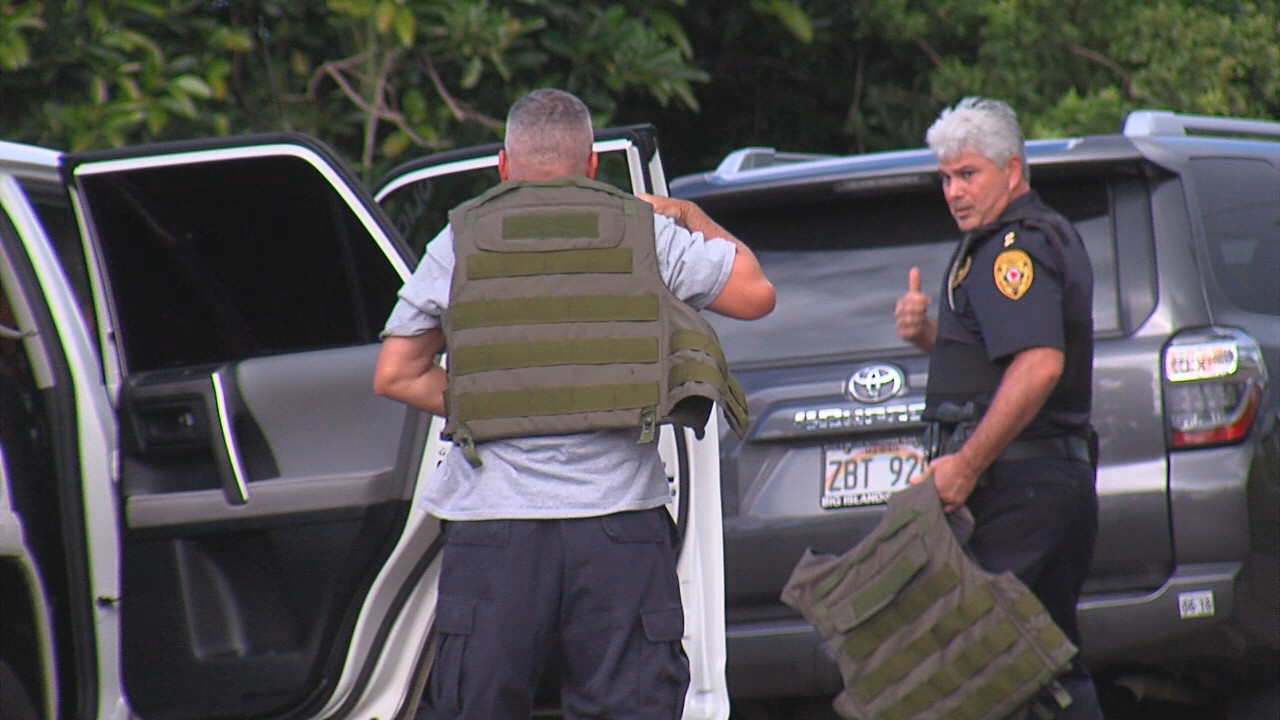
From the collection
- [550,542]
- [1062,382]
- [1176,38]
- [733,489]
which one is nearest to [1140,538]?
[1062,382]

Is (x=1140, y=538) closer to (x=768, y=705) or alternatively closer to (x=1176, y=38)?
(x=768, y=705)

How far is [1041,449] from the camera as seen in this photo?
3.84 meters

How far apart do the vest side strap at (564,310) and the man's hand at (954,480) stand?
916mm

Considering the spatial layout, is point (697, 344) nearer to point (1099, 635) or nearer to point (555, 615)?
point (555, 615)

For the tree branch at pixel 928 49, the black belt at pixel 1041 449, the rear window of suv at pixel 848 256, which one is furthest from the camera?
the tree branch at pixel 928 49

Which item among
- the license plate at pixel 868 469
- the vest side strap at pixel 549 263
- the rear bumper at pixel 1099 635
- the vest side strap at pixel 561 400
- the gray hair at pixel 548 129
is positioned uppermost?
the gray hair at pixel 548 129

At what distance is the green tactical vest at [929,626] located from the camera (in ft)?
12.2

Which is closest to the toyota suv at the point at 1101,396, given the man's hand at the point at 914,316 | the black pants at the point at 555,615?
the man's hand at the point at 914,316

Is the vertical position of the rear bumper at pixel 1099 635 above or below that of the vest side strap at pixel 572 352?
below

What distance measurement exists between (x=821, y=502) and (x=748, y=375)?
0.40 m

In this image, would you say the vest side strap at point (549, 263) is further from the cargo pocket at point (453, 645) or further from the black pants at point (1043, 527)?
the black pants at point (1043, 527)

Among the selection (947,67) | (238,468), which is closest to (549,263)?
(238,468)

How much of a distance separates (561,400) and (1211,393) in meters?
1.84

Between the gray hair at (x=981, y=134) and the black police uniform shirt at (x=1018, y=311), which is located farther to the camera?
the gray hair at (x=981, y=134)
